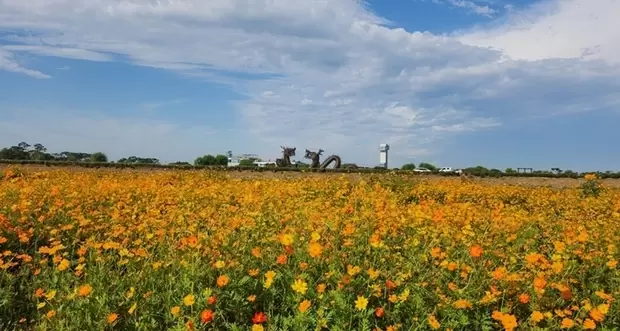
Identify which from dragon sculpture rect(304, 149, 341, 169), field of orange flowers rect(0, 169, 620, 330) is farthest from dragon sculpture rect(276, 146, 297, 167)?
field of orange flowers rect(0, 169, 620, 330)

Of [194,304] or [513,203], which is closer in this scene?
[194,304]

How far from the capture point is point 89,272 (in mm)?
3723

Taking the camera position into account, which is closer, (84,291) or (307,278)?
(84,291)

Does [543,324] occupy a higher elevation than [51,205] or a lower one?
lower

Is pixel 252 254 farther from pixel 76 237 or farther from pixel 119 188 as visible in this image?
pixel 119 188

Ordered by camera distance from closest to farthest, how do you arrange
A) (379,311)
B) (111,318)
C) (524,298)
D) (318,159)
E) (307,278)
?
(111,318)
(379,311)
(524,298)
(307,278)
(318,159)

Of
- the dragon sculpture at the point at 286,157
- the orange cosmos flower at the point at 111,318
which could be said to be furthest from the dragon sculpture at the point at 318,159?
the orange cosmos flower at the point at 111,318

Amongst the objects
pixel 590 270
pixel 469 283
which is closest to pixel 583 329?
pixel 469 283

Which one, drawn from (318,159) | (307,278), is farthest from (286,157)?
(307,278)

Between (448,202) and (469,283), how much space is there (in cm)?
617

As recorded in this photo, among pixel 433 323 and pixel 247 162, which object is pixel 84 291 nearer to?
pixel 433 323

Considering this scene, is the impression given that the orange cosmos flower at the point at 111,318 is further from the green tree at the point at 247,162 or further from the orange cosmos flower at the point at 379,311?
A: the green tree at the point at 247,162

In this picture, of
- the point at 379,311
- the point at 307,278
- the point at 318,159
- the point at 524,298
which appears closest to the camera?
the point at 379,311

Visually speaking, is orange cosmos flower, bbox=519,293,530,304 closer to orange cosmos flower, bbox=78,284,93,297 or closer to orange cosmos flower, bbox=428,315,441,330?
orange cosmos flower, bbox=428,315,441,330
